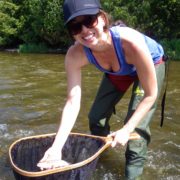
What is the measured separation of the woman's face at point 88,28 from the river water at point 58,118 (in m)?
1.87

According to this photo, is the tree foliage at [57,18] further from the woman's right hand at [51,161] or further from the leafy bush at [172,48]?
the woman's right hand at [51,161]

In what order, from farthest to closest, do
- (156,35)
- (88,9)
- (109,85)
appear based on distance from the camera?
1. (156,35)
2. (109,85)
3. (88,9)

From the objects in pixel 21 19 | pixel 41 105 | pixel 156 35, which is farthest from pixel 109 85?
pixel 21 19

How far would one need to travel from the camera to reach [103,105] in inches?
167

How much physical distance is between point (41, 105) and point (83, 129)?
1.97 meters

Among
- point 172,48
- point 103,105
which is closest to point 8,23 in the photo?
point 172,48

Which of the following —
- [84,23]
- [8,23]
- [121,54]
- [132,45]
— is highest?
[84,23]

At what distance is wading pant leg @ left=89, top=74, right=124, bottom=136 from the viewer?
165 inches

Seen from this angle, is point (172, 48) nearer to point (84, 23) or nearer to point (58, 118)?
point (58, 118)

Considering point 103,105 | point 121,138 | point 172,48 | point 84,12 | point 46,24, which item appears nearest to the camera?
point 84,12

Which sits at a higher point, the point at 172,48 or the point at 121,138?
the point at 121,138

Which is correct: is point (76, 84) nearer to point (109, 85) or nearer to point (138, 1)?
point (109, 85)

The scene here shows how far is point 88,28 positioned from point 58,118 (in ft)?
12.9

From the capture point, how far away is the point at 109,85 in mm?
4156
